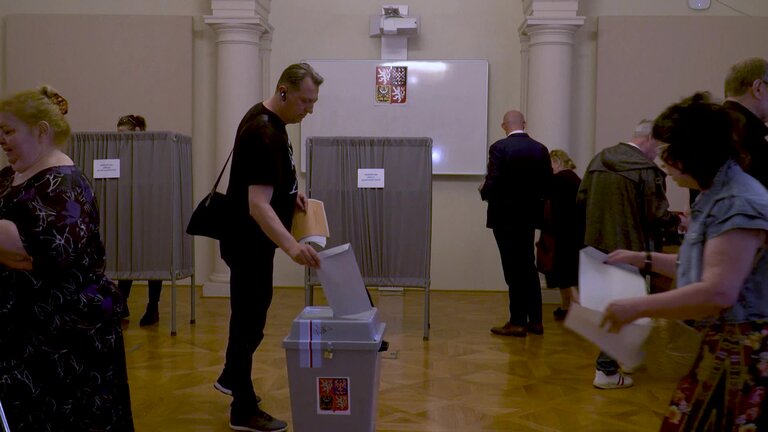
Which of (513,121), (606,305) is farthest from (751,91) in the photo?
(513,121)

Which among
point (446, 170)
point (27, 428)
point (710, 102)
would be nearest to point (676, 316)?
point (710, 102)

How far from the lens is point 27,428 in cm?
229

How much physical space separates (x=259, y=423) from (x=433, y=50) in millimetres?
5389

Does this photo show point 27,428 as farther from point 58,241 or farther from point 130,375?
point 130,375

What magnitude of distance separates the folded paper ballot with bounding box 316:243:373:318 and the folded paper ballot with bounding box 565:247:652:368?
0.96 meters

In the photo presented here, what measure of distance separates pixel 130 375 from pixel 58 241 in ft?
8.21

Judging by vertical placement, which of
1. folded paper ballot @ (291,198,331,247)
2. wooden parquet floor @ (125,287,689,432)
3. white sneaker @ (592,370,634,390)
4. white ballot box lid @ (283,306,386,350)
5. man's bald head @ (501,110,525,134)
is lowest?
wooden parquet floor @ (125,287,689,432)

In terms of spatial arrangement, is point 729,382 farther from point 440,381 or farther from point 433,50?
point 433,50

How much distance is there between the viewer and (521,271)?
580 cm

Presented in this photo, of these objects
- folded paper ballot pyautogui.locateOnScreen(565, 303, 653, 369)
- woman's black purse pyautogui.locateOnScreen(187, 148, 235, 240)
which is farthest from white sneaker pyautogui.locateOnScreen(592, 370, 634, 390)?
folded paper ballot pyautogui.locateOnScreen(565, 303, 653, 369)

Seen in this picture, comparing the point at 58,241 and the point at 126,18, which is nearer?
the point at 58,241

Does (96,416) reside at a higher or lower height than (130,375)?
higher

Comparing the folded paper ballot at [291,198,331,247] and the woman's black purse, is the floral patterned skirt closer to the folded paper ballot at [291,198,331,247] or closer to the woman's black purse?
the folded paper ballot at [291,198,331,247]

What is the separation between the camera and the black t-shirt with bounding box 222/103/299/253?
9.75ft
